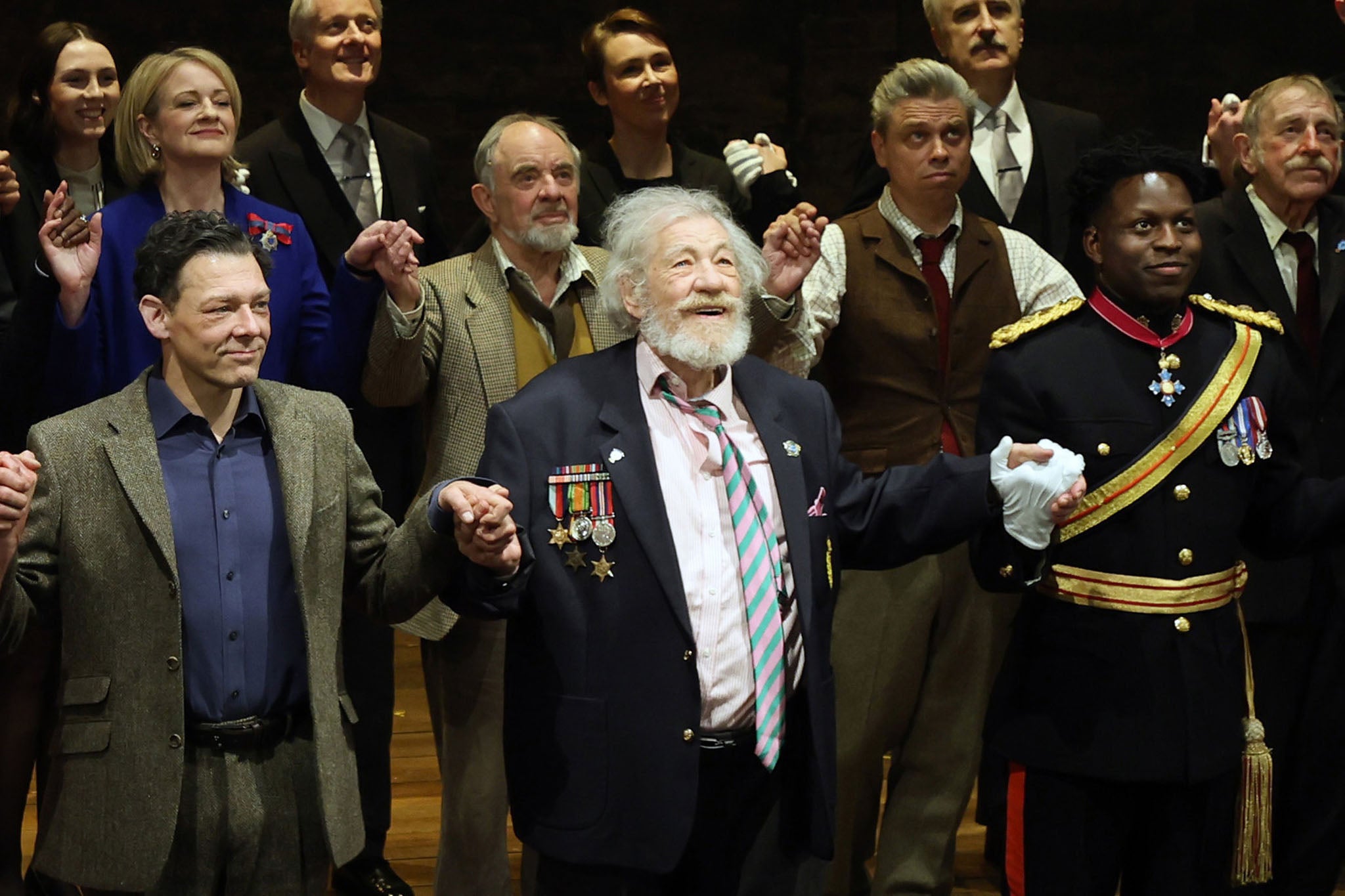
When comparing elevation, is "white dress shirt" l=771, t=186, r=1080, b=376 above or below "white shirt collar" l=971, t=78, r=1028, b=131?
below

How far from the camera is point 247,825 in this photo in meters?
2.61

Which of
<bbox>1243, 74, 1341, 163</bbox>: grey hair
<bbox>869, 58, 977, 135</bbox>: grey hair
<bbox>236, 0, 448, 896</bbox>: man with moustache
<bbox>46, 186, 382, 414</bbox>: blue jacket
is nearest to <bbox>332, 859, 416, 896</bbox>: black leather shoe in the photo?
<bbox>236, 0, 448, 896</bbox>: man with moustache

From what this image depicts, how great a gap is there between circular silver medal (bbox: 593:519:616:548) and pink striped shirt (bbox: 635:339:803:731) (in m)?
0.09

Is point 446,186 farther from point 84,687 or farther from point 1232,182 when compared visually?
point 84,687

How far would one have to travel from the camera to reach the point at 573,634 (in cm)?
267

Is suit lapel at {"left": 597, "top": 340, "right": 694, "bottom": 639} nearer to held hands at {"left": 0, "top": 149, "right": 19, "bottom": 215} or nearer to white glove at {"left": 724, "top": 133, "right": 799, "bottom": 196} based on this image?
white glove at {"left": 724, "top": 133, "right": 799, "bottom": 196}

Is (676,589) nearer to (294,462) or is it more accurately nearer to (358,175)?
(294,462)

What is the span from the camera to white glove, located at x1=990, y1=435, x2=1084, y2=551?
2.79 m

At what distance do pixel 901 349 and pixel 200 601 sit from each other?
66.8 inches

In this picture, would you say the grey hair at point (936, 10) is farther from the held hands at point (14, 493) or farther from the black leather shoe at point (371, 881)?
the held hands at point (14, 493)

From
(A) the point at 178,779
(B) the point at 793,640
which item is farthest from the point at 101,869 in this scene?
(B) the point at 793,640

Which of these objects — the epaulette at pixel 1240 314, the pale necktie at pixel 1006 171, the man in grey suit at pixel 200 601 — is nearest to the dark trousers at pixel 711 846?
the man in grey suit at pixel 200 601

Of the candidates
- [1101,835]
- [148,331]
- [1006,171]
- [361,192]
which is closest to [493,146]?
[361,192]

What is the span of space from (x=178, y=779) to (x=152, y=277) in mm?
796
